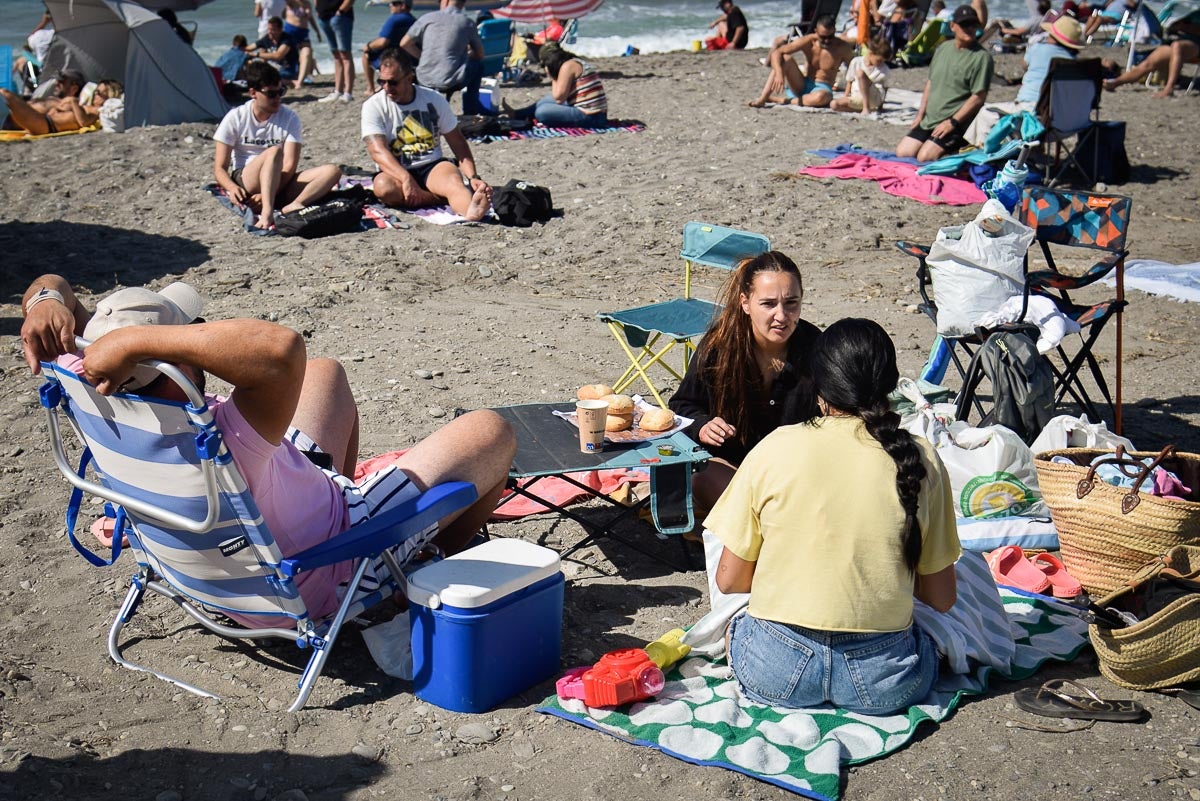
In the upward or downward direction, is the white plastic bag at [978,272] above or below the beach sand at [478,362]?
above

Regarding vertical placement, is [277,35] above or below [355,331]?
above

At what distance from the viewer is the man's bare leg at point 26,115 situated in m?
11.4

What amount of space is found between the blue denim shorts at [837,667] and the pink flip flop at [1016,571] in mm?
957

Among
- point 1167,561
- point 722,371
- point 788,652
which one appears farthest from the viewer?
point 722,371

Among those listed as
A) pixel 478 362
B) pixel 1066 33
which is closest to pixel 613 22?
pixel 1066 33

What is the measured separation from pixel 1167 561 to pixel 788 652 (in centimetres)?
130

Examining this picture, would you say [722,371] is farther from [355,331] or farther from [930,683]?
[355,331]

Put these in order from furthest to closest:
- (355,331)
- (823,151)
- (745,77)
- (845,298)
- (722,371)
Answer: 1. (745,77)
2. (823,151)
3. (845,298)
4. (355,331)
5. (722,371)

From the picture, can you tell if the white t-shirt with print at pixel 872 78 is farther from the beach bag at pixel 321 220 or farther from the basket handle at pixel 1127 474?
the basket handle at pixel 1127 474

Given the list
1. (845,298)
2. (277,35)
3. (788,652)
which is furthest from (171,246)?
(277,35)

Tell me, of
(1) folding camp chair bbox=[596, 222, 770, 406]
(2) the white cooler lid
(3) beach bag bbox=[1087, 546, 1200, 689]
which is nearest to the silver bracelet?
(2) the white cooler lid

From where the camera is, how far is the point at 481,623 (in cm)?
290

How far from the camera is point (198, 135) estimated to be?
10805 millimetres

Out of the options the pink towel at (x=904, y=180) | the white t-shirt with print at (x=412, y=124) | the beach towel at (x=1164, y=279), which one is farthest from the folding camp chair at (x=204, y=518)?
the pink towel at (x=904, y=180)
